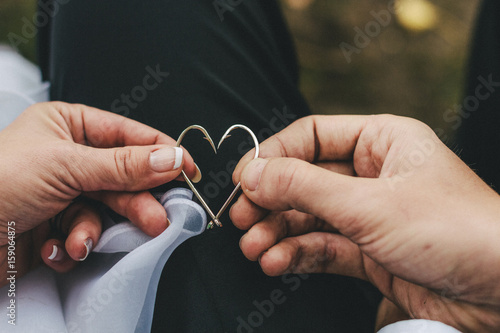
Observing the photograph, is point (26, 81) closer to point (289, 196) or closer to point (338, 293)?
point (289, 196)

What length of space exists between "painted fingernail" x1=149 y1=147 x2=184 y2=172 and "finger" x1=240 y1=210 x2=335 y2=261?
1.02ft

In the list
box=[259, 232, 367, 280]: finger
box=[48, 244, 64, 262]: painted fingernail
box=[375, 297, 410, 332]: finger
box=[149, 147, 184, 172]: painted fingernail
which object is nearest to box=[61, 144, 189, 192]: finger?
box=[149, 147, 184, 172]: painted fingernail

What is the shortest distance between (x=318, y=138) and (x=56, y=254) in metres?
0.92

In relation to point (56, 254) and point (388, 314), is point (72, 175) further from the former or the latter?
point (388, 314)

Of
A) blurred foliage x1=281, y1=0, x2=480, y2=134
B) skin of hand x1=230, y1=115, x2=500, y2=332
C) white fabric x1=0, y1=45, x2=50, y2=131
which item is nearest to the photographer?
skin of hand x1=230, y1=115, x2=500, y2=332

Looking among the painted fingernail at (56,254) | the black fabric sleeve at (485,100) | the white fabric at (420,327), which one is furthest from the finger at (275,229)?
the black fabric sleeve at (485,100)

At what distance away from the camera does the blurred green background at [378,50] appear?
273cm

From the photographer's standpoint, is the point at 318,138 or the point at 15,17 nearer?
the point at 318,138

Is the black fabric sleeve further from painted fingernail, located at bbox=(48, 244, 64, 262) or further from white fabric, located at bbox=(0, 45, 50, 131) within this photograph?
white fabric, located at bbox=(0, 45, 50, 131)

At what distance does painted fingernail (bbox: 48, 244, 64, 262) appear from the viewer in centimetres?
129

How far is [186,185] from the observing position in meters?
1.36

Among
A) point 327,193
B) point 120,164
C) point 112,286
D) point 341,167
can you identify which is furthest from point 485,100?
point 112,286

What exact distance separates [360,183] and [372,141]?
0.96ft

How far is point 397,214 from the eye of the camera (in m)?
1.07
